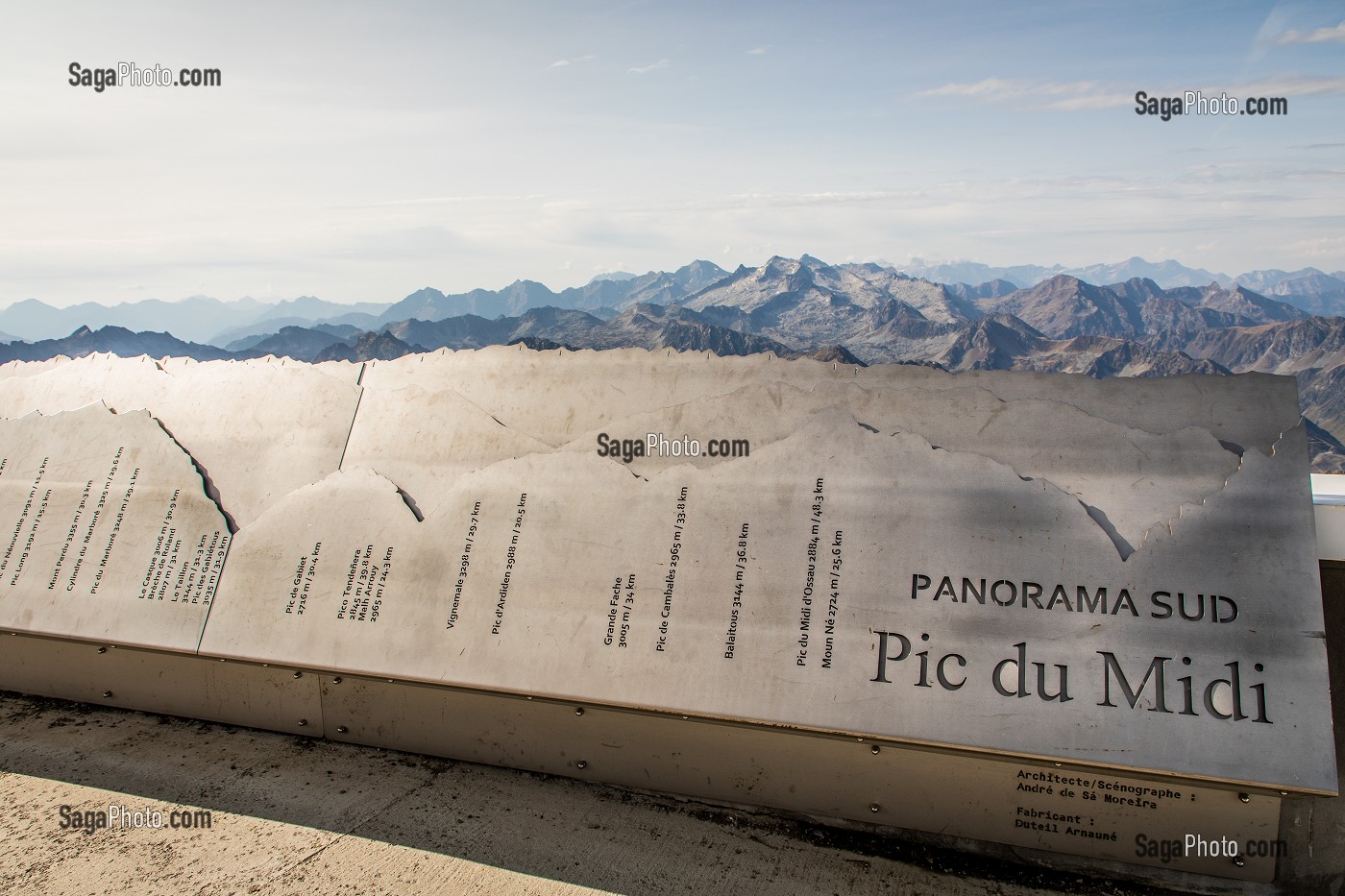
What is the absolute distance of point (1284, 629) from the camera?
259 cm

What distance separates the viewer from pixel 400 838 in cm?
292

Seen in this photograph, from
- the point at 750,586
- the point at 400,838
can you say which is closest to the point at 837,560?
the point at 750,586

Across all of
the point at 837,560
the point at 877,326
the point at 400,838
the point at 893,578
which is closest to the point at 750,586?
the point at 837,560

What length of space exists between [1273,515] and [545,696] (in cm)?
266

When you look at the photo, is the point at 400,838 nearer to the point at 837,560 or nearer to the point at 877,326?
the point at 837,560

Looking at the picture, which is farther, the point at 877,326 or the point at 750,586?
the point at 877,326

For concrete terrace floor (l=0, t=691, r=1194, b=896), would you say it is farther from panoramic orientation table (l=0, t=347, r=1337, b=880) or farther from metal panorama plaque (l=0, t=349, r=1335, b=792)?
metal panorama plaque (l=0, t=349, r=1335, b=792)

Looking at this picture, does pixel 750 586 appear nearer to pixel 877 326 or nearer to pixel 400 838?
pixel 400 838

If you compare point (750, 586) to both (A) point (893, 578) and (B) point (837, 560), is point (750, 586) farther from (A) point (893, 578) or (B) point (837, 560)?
(A) point (893, 578)

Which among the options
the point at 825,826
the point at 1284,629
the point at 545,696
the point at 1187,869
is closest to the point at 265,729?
the point at 545,696

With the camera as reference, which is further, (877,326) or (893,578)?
(877,326)

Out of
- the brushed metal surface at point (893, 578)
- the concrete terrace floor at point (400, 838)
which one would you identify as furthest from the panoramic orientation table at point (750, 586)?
the concrete terrace floor at point (400, 838)

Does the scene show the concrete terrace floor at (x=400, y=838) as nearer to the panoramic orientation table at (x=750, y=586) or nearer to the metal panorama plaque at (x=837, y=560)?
the panoramic orientation table at (x=750, y=586)

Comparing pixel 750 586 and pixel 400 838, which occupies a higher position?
pixel 750 586
